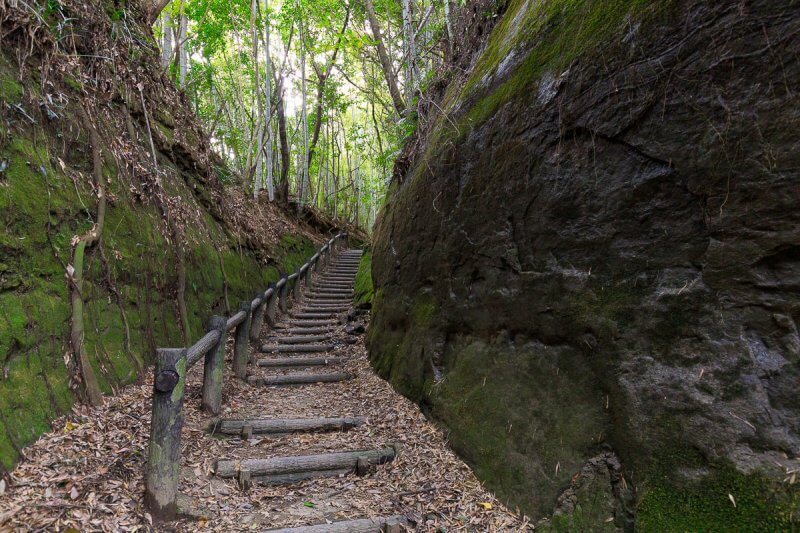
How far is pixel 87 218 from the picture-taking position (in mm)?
3648

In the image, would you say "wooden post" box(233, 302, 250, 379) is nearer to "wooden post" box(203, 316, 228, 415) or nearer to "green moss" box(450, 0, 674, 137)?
"wooden post" box(203, 316, 228, 415)

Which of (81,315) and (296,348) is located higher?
(81,315)

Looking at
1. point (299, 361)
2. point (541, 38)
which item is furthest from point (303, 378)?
point (541, 38)

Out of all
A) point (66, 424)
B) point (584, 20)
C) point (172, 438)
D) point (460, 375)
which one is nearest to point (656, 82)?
point (584, 20)

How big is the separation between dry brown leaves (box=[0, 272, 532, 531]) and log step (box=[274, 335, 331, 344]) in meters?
2.64

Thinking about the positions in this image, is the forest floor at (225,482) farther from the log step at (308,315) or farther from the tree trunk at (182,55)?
the tree trunk at (182,55)

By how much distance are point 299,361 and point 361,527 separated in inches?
145

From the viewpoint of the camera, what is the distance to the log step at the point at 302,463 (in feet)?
10.3

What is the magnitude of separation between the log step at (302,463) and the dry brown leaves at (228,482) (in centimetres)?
9

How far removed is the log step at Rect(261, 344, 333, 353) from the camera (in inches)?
257

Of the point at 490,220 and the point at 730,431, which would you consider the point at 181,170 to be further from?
the point at 730,431

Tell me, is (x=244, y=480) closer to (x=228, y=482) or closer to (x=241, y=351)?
(x=228, y=482)

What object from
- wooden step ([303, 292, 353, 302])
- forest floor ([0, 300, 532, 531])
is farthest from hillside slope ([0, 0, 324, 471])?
wooden step ([303, 292, 353, 302])

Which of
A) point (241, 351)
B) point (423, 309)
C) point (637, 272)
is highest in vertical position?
point (637, 272)
